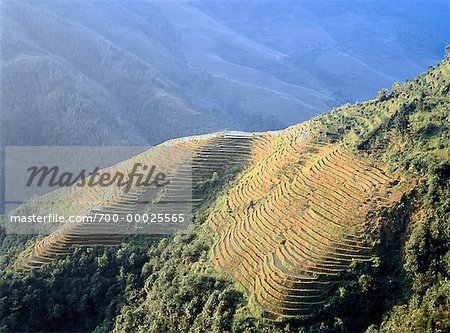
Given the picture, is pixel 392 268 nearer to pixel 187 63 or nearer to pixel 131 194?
pixel 131 194

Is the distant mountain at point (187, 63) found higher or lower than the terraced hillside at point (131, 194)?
higher

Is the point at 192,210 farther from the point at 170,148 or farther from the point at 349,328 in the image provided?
the point at 349,328

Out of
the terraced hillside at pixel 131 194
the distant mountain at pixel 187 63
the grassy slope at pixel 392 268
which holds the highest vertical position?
the distant mountain at pixel 187 63

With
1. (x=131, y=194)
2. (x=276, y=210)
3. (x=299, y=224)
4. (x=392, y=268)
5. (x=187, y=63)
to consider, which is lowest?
(x=392, y=268)

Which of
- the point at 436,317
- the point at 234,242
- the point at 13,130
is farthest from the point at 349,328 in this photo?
the point at 13,130

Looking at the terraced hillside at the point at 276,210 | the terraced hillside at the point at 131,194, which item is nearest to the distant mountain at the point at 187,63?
the terraced hillside at the point at 131,194

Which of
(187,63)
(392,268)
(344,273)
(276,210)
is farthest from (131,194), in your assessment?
(187,63)

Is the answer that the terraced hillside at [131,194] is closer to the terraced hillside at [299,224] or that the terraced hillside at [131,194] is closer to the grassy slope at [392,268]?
the terraced hillside at [299,224]

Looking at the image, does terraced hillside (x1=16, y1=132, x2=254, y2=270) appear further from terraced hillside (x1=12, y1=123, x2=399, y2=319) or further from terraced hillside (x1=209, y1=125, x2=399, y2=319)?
terraced hillside (x1=209, y1=125, x2=399, y2=319)
